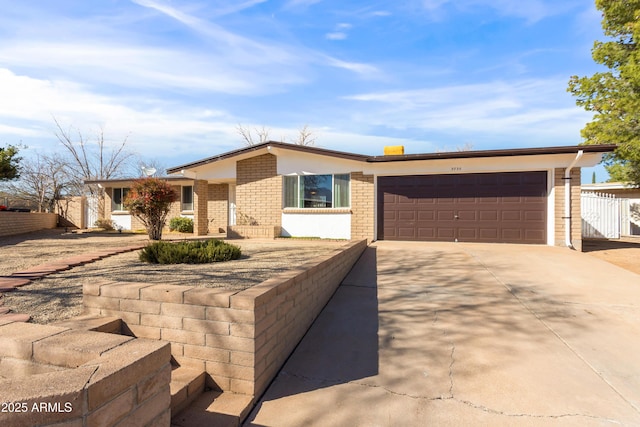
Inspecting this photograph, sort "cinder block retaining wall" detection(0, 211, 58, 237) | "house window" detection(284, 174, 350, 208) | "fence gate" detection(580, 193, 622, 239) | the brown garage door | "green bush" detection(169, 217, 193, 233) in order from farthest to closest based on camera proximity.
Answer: "green bush" detection(169, 217, 193, 233)
"fence gate" detection(580, 193, 622, 239)
"cinder block retaining wall" detection(0, 211, 58, 237)
"house window" detection(284, 174, 350, 208)
the brown garage door

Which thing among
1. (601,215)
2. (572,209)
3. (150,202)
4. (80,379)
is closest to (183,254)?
(80,379)

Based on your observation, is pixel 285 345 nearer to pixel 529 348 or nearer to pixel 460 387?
pixel 460 387

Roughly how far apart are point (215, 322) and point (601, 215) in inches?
670

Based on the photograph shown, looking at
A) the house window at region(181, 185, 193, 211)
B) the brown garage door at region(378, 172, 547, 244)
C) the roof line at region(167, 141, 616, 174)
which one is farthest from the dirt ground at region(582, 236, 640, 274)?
the house window at region(181, 185, 193, 211)

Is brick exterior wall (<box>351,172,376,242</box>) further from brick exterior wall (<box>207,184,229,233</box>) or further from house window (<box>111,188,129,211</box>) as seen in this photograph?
house window (<box>111,188,129,211</box>)

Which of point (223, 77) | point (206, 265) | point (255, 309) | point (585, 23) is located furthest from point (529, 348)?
point (585, 23)

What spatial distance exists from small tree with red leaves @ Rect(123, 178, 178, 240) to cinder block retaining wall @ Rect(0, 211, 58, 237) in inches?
256

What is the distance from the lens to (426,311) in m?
4.46

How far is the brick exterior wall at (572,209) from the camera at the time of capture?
9648 mm

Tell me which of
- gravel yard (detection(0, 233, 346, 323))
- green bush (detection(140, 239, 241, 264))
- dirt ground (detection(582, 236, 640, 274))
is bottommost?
dirt ground (detection(582, 236, 640, 274))

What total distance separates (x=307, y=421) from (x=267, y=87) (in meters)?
14.5

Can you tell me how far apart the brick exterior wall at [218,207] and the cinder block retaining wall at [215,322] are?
12972 millimetres

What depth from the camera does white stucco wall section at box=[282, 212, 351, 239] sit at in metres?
11.4

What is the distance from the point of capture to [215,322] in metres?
2.74
